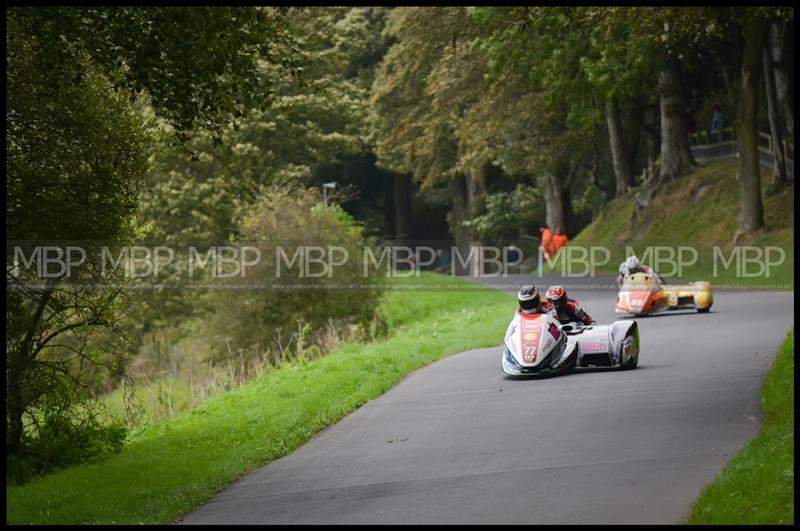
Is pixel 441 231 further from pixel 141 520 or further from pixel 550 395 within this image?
pixel 141 520

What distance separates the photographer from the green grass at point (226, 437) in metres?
14.1

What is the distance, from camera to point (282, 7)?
16.1 meters

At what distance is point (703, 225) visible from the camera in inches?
1820

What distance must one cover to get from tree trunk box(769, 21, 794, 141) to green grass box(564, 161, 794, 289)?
111 inches

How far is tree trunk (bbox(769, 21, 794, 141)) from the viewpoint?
134 ft

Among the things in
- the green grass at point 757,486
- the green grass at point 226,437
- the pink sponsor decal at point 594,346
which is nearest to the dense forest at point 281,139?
the green grass at point 226,437

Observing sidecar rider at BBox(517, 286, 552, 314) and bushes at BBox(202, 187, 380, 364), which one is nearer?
sidecar rider at BBox(517, 286, 552, 314)

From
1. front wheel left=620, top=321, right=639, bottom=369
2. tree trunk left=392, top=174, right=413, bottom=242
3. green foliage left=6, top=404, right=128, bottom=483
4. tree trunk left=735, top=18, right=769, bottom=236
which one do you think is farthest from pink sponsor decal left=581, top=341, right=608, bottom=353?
tree trunk left=392, top=174, right=413, bottom=242

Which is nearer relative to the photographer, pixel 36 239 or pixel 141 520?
pixel 141 520

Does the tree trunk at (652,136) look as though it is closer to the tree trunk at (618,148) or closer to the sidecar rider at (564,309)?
the tree trunk at (618,148)

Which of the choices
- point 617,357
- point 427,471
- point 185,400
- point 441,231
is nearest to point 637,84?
point 185,400

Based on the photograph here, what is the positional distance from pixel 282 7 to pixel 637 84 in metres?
29.4

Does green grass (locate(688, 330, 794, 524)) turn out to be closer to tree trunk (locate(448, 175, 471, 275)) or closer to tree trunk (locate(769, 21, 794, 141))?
tree trunk (locate(769, 21, 794, 141))

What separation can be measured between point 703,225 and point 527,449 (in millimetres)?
32736
